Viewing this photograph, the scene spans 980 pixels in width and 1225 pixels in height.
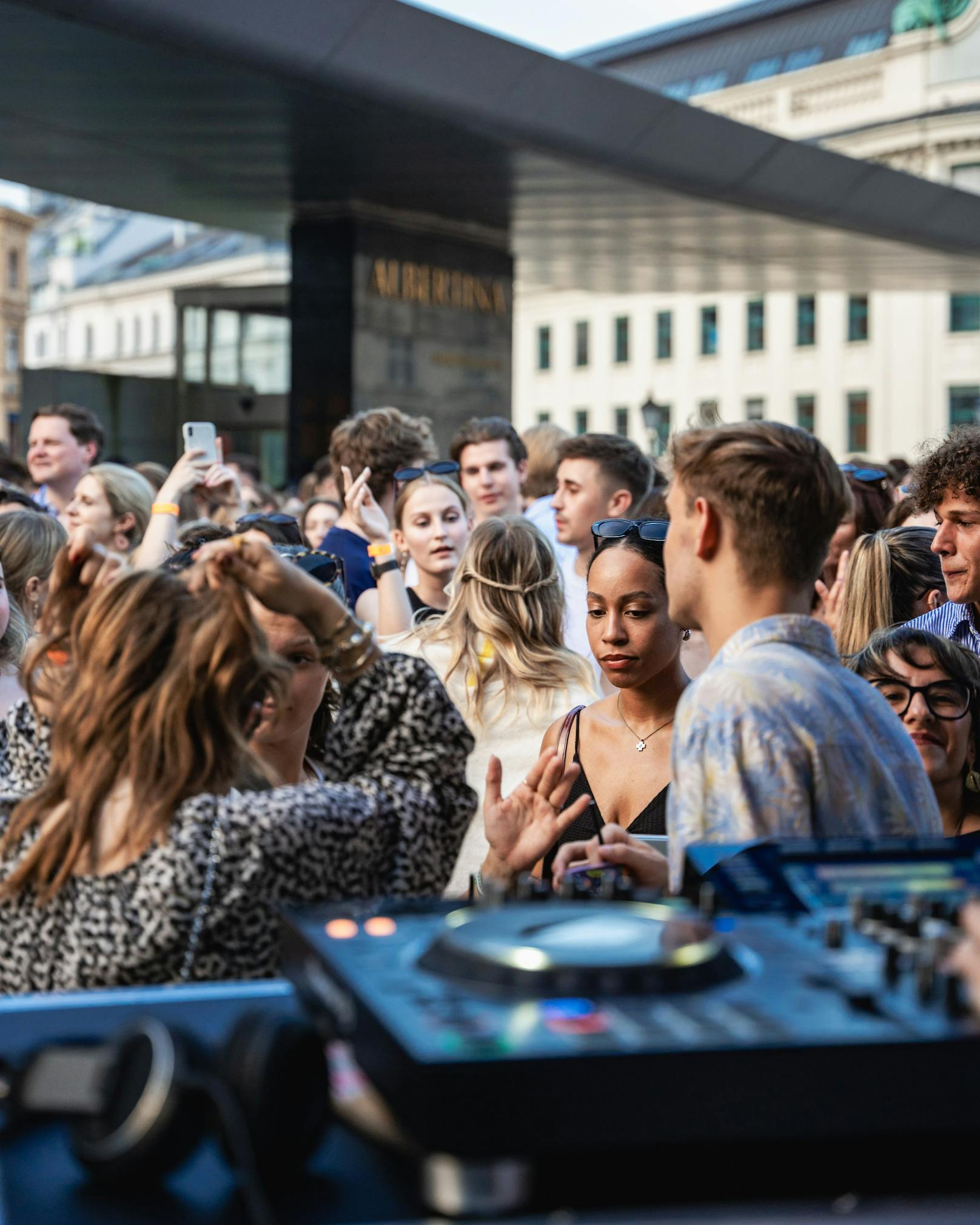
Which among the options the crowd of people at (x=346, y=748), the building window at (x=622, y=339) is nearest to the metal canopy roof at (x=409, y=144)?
the crowd of people at (x=346, y=748)

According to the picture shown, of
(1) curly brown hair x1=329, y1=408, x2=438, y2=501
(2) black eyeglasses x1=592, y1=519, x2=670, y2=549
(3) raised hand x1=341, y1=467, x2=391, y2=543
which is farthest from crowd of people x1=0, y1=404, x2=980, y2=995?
(1) curly brown hair x1=329, y1=408, x2=438, y2=501

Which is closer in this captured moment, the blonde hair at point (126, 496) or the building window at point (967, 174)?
the blonde hair at point (126, 496)

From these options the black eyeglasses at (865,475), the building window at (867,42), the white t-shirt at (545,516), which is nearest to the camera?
the black eyeglasses at (865,475)

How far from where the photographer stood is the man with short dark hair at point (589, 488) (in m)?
7.29

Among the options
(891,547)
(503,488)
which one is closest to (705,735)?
(891,547)

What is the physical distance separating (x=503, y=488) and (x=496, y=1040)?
289 inches

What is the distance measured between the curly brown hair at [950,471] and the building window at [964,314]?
55.9 m

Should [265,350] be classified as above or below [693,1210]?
above

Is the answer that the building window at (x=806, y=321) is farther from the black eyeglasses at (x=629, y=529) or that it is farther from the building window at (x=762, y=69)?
the black eyeglasses at (x=629, y=529)

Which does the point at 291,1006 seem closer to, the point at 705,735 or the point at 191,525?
the point at 705,735

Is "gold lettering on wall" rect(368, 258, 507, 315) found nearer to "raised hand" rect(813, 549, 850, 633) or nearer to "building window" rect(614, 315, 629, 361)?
"raised hand" rect(813, 549, 850, 633)

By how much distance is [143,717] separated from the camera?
2238mm

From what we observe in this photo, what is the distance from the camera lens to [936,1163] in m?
1.10

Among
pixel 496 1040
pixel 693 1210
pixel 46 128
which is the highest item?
pixel 46 128
